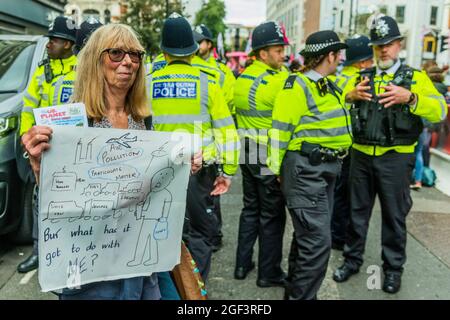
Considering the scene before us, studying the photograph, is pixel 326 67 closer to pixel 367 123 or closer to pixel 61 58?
pixel 367 123

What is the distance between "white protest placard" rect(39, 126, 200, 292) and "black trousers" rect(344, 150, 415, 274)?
2158 millimetres

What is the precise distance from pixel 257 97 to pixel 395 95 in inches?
43.6

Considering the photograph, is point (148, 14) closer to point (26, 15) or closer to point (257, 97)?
point (26, 15)

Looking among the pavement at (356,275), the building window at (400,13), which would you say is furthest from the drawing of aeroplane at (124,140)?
the building window at (400,13)

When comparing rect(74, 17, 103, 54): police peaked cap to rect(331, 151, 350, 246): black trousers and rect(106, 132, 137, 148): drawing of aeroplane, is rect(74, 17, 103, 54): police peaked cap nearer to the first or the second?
rect(106, 132, 137, 148): drawing of aeroplane

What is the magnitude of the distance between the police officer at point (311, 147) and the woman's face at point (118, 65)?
1326 mm

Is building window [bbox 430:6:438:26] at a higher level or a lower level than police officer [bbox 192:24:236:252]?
higher

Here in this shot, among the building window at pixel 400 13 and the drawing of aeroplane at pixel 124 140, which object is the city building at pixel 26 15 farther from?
the building window at pixel 400 13

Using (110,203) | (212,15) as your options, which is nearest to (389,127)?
(110,203)

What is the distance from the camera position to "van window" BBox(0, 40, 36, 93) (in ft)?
14.6

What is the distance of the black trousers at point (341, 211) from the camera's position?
471cm

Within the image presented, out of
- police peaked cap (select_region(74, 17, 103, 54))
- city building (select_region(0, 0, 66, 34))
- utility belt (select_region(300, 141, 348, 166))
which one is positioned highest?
city building (select_region(0, 0, 66, 34))

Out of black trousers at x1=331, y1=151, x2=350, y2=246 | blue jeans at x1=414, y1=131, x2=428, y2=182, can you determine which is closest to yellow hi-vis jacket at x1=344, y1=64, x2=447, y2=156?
black trousers at x1=331, y1=151, x2=350, y2=246

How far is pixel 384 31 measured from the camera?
3.58 metres
